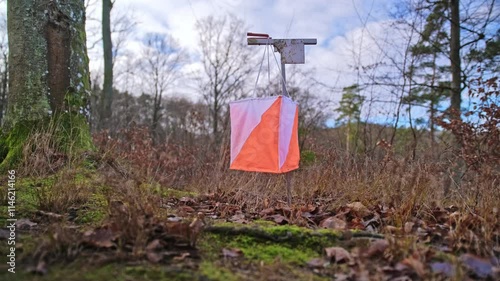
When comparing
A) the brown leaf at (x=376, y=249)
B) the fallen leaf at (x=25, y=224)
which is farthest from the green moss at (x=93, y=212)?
the brown leaf at (x=376, y=249)

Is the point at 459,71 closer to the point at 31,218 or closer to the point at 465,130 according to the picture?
the point at 465,130

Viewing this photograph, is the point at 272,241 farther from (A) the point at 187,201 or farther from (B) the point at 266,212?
(A) the point at 187,201

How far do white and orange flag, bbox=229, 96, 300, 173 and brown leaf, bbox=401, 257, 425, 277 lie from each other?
1219 millimetres

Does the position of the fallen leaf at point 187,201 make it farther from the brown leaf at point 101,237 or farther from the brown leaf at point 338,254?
the brown leaf at point 338,254

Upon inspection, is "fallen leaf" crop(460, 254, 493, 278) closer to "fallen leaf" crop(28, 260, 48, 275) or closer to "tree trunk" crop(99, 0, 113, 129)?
"fallen leaf" crop(28, 260, 48, 275)

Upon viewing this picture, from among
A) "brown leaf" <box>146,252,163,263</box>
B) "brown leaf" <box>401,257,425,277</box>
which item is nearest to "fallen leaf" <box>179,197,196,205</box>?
"brown leaf" <box>146,252,163,263</box>

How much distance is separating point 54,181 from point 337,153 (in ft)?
11.1

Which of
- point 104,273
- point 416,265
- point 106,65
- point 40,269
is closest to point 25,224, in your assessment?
point 40,269

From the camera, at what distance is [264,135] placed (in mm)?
2764

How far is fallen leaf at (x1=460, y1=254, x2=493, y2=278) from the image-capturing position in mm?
1623

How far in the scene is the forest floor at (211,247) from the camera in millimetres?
1530

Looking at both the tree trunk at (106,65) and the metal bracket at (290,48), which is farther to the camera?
the tree trunk at (106,65)

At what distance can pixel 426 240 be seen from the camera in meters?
1.98

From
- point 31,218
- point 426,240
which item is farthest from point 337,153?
point 31,218
